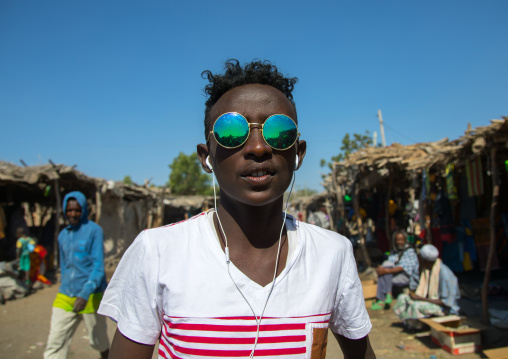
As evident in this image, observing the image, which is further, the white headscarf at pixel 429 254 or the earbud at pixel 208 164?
the white headscarf at pixel 429 254

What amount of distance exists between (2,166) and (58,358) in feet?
22.7

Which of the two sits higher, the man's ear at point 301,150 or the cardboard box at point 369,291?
the man's ear at point 301,150

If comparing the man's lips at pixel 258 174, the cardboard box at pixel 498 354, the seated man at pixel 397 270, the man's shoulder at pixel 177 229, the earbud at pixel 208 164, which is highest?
the earbud at pixel 208 164

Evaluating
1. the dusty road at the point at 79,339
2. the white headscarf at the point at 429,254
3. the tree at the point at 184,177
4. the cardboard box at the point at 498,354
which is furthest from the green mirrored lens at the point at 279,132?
the tree at the point at 184,177

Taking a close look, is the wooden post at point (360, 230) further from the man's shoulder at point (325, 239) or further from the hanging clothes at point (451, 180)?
the man's shoulder at point (325, 239)

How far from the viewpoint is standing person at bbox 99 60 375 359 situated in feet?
3.72

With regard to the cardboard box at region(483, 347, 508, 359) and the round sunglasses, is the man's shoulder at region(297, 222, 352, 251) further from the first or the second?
the cardboard box at region(483, 347, 508, 359)

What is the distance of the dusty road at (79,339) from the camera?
15.3 feet

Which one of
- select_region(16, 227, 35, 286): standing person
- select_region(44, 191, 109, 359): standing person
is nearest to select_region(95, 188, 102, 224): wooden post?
select_region(16, 227, 35, 286): standing person

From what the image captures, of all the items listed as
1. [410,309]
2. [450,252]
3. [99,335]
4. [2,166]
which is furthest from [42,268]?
[450,252]

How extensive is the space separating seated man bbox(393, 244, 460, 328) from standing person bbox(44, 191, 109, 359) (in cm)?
417

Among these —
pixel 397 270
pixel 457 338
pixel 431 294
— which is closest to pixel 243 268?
pixel 457 338

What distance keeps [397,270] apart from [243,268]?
19.4 ft

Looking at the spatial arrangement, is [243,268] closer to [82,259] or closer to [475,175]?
[82,259]
